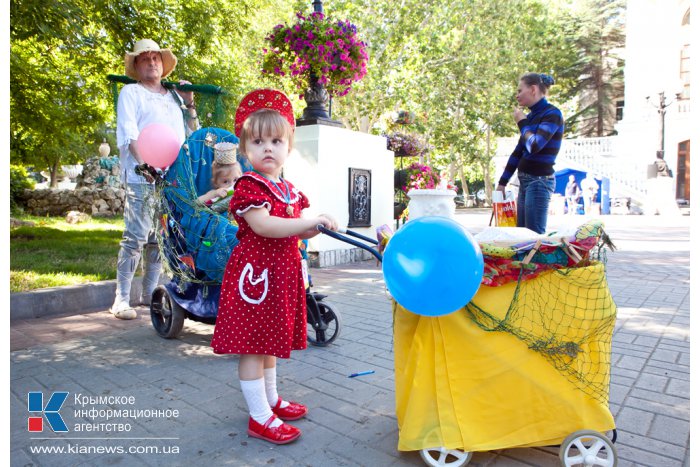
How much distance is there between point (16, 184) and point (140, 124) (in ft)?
49.5

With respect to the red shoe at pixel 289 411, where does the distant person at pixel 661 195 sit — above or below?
above

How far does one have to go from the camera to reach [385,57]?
15578 mm

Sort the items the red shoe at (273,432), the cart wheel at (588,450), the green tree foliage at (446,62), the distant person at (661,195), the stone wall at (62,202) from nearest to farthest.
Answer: the cart wheel at (588,450), the red shoe at (273,432), the green tree foliage at (446,62), the stone wall at (62,202), the distant person at (661,195)

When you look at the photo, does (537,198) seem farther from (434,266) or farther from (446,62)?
(446,62)

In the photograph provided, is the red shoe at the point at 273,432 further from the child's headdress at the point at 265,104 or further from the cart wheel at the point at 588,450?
the child's headdress at the point at 265,104

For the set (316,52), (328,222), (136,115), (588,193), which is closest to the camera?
(328,222)

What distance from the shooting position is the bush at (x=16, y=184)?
15.2 meters

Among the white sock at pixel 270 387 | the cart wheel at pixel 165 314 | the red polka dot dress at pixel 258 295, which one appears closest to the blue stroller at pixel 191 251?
the cart wheel at pixel 165 314

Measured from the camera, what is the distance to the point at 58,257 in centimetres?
670

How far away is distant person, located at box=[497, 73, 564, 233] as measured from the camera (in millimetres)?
4371

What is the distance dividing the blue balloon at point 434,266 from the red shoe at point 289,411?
106 centimetres

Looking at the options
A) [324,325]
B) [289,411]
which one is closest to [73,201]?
[324,325]

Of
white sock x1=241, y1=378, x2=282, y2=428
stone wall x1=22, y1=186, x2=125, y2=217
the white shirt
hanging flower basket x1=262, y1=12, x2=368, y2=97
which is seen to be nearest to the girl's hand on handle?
white sock x1=241, y1=378, x2=282, y2=428

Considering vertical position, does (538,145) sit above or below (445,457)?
above
